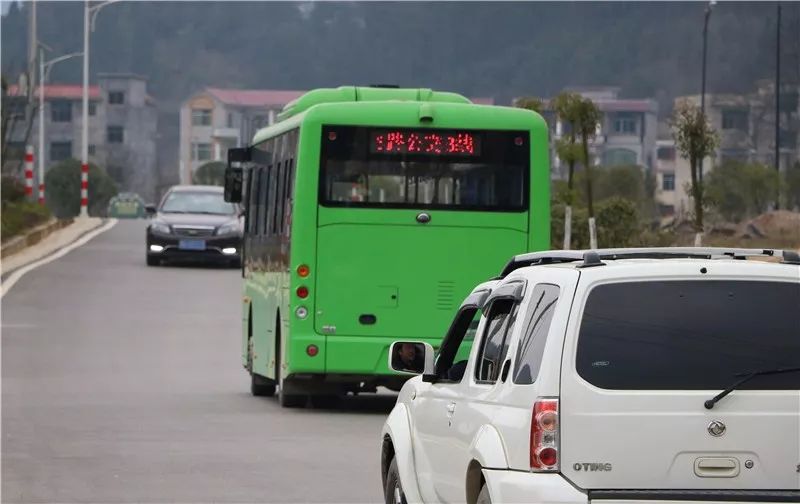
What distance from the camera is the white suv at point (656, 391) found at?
6820 millimetres

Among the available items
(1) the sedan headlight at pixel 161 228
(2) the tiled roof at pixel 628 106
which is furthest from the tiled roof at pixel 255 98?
(1) the sedan headlight at pixel 161 228

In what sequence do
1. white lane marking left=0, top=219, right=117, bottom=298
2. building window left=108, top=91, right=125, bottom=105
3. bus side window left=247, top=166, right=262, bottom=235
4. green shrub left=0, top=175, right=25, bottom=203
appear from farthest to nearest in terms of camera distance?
building window left=108, top=91, right=125, bottom=105 → green shrub left=0, top=175, right=25, bottom=203 → white lane marking left=0, top=219, right=117, bottom=298 → bus side window left=247, top=166, right=262, bottom=235

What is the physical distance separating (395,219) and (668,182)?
14575 cm

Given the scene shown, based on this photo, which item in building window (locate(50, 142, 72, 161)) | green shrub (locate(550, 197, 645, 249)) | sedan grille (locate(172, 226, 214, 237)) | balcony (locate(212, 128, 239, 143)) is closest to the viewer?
sedan grille (locate(172, 226, 214, 237))

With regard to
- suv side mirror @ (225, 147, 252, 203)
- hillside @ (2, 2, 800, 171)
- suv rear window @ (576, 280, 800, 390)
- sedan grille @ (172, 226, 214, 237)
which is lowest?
sedan grille @ (172, 226, 214, 237)

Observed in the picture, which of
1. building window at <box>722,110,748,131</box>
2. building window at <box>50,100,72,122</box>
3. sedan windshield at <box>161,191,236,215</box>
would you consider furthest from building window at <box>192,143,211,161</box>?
sedan windshield at <box>161,191,236,215</box>

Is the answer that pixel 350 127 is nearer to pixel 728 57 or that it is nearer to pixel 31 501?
pixel 31 501

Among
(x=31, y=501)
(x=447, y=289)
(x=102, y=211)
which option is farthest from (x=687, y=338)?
(x=102, y=211)

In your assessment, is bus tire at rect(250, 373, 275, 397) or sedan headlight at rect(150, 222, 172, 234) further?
sedan headlight at rect(150, 222, 172, 234)

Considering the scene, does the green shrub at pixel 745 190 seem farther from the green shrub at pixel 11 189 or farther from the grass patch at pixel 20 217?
the green shrub at pixel 11 189

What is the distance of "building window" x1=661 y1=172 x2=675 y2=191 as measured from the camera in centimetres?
16050

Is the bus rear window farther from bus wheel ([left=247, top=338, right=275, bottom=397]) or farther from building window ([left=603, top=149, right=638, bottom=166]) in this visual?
building window ([left=603, top=149, right=638, bottom=166])

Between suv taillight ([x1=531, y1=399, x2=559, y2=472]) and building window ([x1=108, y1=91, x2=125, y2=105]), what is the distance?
532 feet

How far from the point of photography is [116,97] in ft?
550
